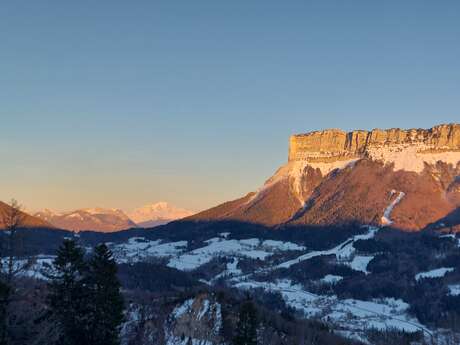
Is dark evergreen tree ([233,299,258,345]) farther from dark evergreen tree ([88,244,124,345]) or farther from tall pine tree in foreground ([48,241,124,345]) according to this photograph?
tall pine tree in foreground ([48,241,124,345])

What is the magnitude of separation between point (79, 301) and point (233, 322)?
233ft

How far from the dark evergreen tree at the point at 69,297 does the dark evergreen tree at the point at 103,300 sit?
775 millimetres

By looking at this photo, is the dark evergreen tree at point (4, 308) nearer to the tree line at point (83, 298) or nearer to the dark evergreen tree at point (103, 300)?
the tree line at point (83, 298)

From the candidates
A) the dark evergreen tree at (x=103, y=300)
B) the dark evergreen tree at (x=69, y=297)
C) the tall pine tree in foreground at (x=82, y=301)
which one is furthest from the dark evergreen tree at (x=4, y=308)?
the dark evergreen tree at (x=103, y=300)

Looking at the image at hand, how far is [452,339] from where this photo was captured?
182 meters

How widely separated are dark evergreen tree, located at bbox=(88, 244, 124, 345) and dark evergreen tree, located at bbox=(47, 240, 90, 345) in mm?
775

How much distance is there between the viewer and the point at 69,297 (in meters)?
55.5

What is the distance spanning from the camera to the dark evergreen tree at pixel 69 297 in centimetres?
5447

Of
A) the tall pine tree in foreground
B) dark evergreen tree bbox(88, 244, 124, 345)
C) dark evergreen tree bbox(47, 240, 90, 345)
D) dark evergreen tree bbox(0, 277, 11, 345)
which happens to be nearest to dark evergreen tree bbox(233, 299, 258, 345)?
dark evergreen tree bbox(88, 244, 124, 345)

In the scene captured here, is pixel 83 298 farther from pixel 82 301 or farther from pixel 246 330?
pixel 246 330

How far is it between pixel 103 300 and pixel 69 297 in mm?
3877

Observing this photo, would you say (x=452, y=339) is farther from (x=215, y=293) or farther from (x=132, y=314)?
(x=132, y=314)

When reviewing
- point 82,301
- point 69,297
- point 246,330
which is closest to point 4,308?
point 69,297

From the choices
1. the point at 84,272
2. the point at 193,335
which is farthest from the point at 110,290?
the point at 193,335
